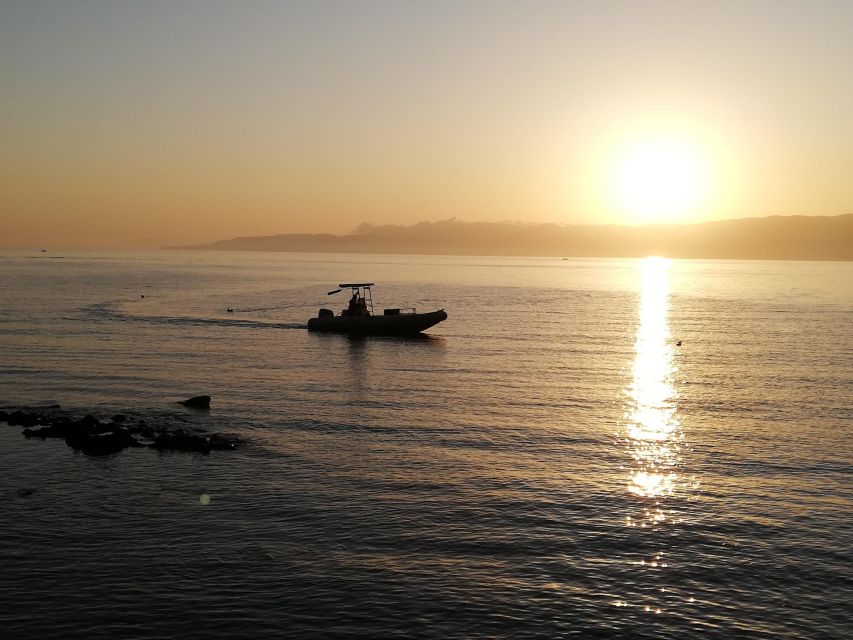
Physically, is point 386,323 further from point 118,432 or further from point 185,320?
point 118,432

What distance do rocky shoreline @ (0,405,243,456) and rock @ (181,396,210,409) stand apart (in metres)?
2.41

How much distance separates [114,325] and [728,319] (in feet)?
313

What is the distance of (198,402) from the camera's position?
47.2 metres

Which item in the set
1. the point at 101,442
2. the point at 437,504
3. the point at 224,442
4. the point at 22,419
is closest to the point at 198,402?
the point at 224,442

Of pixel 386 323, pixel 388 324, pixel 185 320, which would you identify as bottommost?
pixel 185 320

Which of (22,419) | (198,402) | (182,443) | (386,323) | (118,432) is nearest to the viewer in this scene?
(182,443)

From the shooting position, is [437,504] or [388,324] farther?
[388,324]

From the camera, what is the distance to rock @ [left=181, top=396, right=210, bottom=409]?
155 feet

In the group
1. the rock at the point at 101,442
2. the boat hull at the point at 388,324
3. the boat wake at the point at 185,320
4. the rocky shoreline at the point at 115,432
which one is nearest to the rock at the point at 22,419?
the rocky shoreline at the point at 115,432

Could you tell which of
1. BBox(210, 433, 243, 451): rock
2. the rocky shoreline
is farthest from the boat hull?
BBox(210, 433, 243, 451): rock

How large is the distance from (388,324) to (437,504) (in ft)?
197

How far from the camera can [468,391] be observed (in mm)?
54406

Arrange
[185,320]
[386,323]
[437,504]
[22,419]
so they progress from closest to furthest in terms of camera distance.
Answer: [437,504] < [22,419] < [386,323] < [185,320]

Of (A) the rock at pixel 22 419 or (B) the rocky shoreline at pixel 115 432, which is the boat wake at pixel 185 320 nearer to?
(B) the rocky shoreline at pixel 115 432
